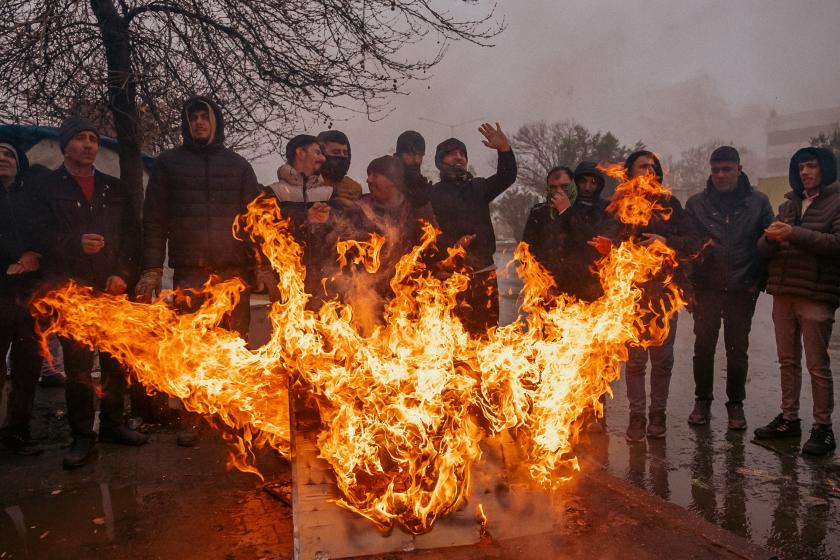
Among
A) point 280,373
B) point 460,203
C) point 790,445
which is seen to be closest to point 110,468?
point 280,373

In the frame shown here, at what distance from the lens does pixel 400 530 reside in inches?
126

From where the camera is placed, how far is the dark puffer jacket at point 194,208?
5250 mm

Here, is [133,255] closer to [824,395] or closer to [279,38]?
[279,38]

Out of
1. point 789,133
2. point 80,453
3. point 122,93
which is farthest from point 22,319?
point 789,133

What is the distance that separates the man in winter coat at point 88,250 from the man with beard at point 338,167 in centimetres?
185

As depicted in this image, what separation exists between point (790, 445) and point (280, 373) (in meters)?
4.25

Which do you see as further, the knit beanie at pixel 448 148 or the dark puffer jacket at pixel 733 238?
the knit beanie at pixel 448 148

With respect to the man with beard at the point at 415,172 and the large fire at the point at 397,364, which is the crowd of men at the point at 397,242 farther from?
the large fire at the point at 397,364

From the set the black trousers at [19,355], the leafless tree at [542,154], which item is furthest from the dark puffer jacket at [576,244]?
the leafless tree at [542,154]

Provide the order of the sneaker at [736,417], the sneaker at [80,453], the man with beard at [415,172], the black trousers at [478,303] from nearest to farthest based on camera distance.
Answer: the sneaker at [80,453]
the sneaker at [736,417]
the man with beard at [415,172]
the black trousers at [478,303]

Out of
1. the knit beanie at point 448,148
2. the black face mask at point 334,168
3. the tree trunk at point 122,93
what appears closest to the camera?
the black face mask at point 334,168

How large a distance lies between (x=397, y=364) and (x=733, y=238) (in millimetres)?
3819

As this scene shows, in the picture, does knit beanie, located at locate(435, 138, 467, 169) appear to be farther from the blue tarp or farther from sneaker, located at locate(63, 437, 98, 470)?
the blue tarp

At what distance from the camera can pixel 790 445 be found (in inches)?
203
